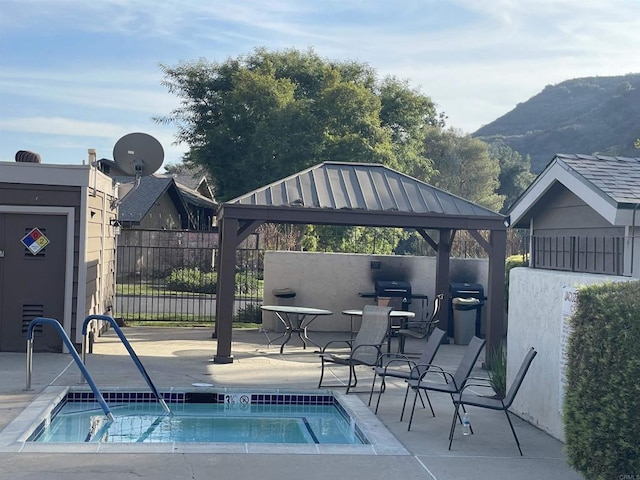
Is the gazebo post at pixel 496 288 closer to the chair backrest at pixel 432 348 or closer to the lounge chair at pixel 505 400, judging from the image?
the chair backrest at pixel 432 348

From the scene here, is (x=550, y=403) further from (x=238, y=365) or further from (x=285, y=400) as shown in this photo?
(x=238, y=365)

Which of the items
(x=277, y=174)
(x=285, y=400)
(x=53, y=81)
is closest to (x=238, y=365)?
(x=285, y=400)

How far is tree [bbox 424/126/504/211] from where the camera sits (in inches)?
1852

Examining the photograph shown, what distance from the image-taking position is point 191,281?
950 inches

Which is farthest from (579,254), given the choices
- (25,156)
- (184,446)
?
(25,156)

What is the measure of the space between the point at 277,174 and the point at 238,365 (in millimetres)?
20375

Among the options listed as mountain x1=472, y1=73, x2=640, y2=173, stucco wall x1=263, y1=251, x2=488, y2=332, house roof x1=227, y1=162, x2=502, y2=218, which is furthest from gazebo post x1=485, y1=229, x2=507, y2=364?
mountain x1=472, y1=73, x2=640, y2=173

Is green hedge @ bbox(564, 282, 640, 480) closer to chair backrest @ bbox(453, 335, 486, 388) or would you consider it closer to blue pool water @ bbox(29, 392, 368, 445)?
chair backrest @ bbox(453, 335, 486, 388)

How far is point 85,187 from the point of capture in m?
11.5

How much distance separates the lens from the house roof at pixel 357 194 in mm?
11680

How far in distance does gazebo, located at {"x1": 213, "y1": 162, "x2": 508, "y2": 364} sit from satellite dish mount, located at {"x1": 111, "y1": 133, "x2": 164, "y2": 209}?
7.97ft

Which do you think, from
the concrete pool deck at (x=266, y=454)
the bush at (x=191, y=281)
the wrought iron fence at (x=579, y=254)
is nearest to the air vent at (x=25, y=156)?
the concrete pool deck at (x=266, y=454)

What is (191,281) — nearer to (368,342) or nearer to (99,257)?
(99,257)

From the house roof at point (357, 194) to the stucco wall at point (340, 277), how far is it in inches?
132
